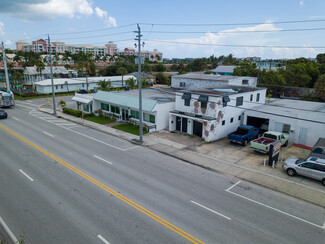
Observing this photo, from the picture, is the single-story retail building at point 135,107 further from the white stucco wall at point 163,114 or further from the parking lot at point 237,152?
the parking lot at point 237,152

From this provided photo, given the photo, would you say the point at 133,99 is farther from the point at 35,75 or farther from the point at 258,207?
the point at 35,75

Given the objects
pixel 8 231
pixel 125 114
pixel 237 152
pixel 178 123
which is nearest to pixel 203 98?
pixel 178 123

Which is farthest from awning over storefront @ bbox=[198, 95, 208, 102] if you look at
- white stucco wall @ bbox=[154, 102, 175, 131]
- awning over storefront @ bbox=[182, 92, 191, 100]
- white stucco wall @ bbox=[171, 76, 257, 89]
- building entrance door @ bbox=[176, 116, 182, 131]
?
white stucco wall @ bbox=[171, 76, 257, 89]

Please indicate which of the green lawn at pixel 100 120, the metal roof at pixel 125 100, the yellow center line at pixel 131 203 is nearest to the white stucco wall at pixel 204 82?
the metal roof at pixel 125 100

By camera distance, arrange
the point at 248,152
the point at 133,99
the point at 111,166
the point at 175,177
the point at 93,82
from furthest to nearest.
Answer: the point at 93,82 → the point at 133,99 → the point at 248,152 → the point at 111,166 → the point at 175,177

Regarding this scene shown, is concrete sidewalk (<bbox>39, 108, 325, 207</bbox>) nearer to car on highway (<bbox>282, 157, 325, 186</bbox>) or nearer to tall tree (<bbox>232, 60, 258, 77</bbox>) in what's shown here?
car on highway (<bbox>282, 157, 325, 186</bbox>)

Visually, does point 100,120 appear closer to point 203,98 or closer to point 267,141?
point 203,98

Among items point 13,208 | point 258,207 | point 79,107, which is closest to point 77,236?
point 13,208
